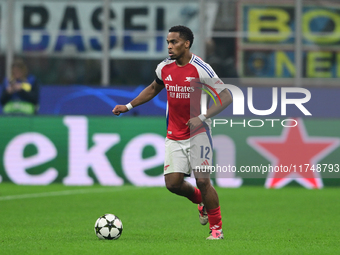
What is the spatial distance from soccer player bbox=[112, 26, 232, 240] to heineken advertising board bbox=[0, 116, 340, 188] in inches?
241

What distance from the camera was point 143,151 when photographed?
13602 millimetres

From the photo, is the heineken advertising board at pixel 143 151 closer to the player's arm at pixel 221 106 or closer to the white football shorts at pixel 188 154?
the white football shorts at pixel 188 154

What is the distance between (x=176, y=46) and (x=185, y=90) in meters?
0.46

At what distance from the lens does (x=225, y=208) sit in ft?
34.2

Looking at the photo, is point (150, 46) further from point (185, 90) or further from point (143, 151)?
point (185, 90)

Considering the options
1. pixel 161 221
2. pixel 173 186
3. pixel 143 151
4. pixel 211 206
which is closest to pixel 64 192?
pixel 143 151

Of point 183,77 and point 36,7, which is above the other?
point 36,7

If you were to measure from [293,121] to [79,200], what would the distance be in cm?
470

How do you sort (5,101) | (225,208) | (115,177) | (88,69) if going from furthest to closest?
(88,69)
(5,101)
(115,177)
(225,208)

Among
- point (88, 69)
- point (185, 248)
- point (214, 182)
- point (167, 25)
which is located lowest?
point (214, 182)

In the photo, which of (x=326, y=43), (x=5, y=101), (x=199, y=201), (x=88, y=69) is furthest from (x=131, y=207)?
(x=326, y=43)

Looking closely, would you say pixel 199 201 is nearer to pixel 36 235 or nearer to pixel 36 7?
pixel 36 235

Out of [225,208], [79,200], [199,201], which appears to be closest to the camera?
[199,201]

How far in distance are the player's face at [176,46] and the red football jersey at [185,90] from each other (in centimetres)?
15
